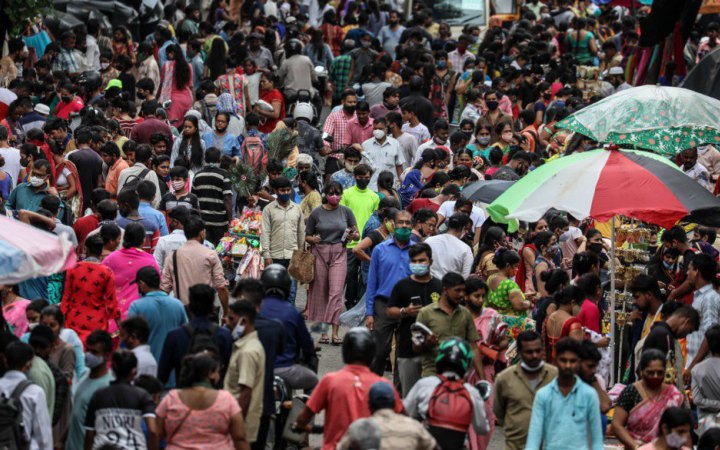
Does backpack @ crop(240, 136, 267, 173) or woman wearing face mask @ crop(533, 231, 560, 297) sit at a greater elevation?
woman wearing face mask @ crop(533, 231, 560, 297)

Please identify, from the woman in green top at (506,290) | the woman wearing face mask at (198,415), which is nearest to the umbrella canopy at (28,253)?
the woman wearing face mask at (198,415)

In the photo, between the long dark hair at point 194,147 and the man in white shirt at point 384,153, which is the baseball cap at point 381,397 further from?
the man in white shirt at point 384,153

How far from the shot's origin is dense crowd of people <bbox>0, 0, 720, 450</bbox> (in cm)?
899

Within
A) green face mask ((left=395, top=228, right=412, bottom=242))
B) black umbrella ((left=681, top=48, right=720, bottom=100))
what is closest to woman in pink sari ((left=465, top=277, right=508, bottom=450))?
green face mask ((left=395, top=228, right=412, bottom=242))

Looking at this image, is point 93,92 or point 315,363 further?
point 93,92

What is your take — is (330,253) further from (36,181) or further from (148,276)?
(148,276)

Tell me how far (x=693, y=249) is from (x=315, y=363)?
4.40 meters

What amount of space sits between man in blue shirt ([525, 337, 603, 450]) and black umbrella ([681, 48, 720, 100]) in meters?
7.81

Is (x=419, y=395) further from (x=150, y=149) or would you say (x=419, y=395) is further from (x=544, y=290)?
(x=150, y=149)

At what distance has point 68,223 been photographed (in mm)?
14484

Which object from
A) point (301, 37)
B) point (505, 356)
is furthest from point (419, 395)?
point (301, 37)

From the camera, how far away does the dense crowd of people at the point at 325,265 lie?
29.5 ft

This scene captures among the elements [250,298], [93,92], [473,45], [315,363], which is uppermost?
[250,298]

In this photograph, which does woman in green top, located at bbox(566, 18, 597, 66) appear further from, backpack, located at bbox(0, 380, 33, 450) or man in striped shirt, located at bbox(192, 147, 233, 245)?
backpack, located at bbox(0, 380, 33, 450)
